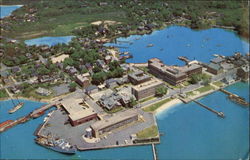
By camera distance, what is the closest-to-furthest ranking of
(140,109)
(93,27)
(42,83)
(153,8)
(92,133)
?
(92,133)
(140,109)
(42,83)
(93,27)
(153,8)

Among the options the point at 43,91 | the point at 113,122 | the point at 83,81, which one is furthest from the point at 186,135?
the point at 43,91

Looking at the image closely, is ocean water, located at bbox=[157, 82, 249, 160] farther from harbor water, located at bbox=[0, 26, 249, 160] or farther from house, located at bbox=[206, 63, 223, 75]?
house, located at bbox=[206, 63, 223, 75]

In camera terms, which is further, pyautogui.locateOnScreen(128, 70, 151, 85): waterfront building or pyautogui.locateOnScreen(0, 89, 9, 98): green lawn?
pyautogui.locateOnScreen(128, 70, 151, 85): waterfront building

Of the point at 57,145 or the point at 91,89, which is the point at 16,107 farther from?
the point at 57,145

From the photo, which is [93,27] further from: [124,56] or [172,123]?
[172,123]

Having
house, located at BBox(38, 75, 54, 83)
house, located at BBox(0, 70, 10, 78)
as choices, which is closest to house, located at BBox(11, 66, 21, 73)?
house, located at BBox(0, 70, 10, 78)

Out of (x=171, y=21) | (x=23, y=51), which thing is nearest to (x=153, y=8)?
(x=171, y=21)
